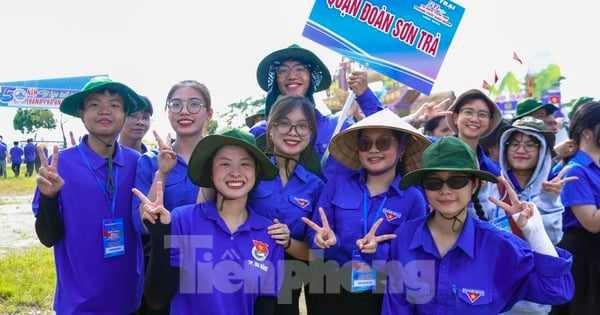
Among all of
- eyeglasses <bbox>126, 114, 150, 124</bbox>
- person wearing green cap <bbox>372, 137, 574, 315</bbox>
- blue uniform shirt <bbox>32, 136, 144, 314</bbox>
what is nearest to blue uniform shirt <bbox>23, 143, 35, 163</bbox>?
eyeglasses <bbox>126, 114, 150, 124</bbox>

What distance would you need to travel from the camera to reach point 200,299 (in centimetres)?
253

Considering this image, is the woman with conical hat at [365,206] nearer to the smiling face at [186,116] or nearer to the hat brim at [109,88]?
the smiling face at [186,116]

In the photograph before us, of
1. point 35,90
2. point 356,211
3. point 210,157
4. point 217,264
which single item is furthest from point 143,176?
point 35,90

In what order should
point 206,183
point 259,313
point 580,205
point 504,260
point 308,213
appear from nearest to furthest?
point 504,260, point 259,313, point 206,183, point 308,213, point 580,205

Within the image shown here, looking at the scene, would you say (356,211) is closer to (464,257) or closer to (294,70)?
(464,257)

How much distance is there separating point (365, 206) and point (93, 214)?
1.82 m

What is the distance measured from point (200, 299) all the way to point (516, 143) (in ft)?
8.74

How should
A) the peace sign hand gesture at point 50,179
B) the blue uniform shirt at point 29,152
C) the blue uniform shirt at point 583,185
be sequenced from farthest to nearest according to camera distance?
the blue uniform shirt at point 29,152 < the blue uniform shirt at point 583,185 < the peace sign hand gesture at point 50,179

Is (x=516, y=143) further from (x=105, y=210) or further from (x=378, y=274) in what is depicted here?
(x=105, y=210)

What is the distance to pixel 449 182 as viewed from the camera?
250 centimetres

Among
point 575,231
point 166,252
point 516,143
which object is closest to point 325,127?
point 516,143

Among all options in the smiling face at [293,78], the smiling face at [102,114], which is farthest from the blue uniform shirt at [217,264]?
the smiling face at [293,78]

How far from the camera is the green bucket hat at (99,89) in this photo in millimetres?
3061

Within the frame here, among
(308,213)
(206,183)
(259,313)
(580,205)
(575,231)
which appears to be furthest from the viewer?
(575,231)
